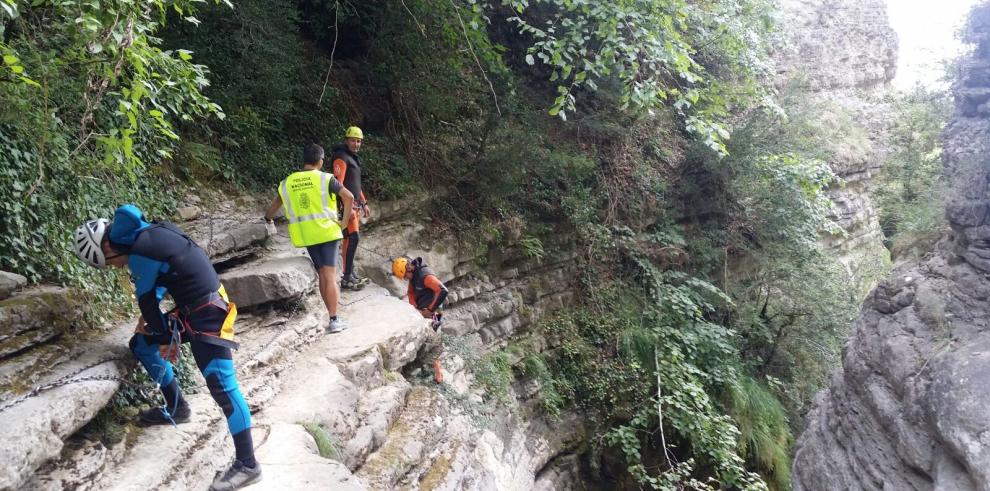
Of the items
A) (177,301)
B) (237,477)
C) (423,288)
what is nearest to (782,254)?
(423,288)

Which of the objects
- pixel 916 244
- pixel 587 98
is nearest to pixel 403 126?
pixel 587 98

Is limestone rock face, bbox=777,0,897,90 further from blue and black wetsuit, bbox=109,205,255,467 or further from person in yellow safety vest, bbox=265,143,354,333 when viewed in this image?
blue and black wetsuit, bbox=109,205,255,467

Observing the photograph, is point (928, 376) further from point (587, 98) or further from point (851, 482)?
point (587, 98)

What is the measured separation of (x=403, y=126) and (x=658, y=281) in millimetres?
4986

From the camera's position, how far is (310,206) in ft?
16.5

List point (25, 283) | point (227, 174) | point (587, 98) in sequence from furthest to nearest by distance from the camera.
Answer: point (587, 98), point (227, 174), point (25, 283)

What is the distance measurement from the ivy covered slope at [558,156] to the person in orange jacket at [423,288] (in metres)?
1.58

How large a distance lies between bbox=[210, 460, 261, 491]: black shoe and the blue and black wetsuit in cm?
3

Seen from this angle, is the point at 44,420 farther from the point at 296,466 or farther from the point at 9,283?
the point at 296,466

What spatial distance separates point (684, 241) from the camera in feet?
35.3

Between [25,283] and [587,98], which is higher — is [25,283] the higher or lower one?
the lower one

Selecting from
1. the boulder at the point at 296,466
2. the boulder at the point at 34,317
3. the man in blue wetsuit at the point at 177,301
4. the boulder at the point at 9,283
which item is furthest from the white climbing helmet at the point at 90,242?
the boulder at the point at 296,466

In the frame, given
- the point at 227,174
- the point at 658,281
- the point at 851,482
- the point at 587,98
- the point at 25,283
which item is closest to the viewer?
the point at 25,283

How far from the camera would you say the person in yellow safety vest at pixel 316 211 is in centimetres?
499
